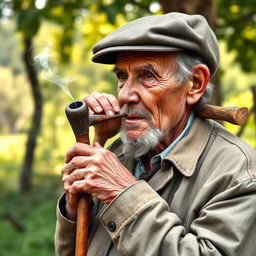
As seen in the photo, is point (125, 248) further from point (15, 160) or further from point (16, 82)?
point (16, 82)

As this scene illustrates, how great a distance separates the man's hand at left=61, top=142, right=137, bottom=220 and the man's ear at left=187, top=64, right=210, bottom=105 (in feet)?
1.52

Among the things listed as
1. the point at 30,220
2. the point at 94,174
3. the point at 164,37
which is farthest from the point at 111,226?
the point at 30,220

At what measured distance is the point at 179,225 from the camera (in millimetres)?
2078

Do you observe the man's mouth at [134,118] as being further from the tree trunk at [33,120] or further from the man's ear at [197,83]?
the tree trunk at [33,120]

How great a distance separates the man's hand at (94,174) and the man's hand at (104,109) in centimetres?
33

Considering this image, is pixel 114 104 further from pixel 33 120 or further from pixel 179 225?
pixel 33 120

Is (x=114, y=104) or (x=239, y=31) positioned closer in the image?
(x=114, y=104)

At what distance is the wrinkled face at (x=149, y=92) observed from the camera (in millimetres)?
2273

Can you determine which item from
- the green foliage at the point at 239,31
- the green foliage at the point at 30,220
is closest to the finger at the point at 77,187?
the green foliage at the point at 239,31

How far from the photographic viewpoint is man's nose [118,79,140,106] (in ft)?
7.49

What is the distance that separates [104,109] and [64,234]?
0.63 metres

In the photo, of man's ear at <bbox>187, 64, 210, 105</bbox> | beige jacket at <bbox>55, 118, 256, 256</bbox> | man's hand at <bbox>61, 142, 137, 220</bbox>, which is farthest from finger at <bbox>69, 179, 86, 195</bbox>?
man's ear at <bbox>187, 64, 210, 105</bbox>

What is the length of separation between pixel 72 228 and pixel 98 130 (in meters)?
0.53

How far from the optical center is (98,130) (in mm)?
2676
